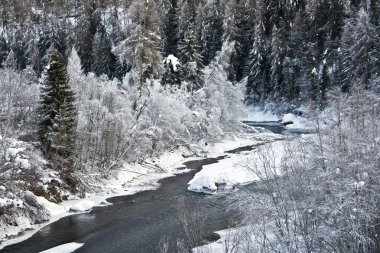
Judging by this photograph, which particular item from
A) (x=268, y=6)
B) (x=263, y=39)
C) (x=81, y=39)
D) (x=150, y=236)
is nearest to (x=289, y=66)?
(x=263, y=39)

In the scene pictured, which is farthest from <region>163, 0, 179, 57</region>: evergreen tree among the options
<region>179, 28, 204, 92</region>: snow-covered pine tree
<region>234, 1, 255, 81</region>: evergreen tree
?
<region>179, 28, 204, 92</region>: snow-covered pine tree

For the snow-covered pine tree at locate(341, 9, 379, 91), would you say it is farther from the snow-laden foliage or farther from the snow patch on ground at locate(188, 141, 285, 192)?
the snow patch on ground at locate(188, 141, 285, 192)

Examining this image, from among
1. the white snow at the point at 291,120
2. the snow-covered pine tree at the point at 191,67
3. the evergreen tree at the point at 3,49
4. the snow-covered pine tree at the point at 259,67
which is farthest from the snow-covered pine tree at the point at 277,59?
the evergreen tree at the point at 3,49

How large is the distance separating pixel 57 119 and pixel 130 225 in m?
7.82

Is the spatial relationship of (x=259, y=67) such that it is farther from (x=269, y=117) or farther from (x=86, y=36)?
(x=86, y=36)

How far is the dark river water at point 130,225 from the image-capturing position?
18438mm

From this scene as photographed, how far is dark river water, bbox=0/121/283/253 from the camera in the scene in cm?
1844

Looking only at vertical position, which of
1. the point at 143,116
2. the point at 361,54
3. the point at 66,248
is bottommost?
the point at 66,248

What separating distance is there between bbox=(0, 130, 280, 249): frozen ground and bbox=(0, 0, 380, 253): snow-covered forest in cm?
53

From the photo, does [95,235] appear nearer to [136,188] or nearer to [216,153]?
[136,188]

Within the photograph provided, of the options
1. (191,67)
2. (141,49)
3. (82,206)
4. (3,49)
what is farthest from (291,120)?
(3,49)

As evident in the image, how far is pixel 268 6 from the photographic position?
7394 cm

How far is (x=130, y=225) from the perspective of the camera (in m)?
21.0

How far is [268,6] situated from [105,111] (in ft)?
167
